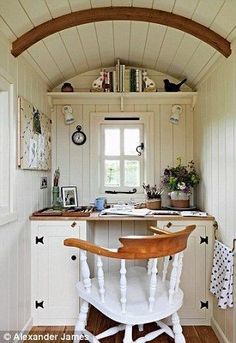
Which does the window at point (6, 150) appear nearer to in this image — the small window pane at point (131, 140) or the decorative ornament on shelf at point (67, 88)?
the decorative ornament on shelf at point (67, 88)

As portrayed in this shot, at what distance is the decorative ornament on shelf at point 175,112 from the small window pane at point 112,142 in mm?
559

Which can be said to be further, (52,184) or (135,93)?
(52,184)

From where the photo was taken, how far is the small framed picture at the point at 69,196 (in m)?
2.91

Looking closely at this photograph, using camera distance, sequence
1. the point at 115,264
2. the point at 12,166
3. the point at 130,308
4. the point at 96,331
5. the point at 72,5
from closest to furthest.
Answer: the point at 130,308 < the point at 72,5 < the point at 12,166 < the point at 96,331 < the point at 115,264

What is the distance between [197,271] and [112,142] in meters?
1.46

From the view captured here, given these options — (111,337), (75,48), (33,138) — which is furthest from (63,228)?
(75,48)

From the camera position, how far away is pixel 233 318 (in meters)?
1.98

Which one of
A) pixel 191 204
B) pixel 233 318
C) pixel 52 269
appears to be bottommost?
pixel 233 318

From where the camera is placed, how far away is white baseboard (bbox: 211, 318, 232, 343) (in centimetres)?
214

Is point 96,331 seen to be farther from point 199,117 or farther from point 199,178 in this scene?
point 199,117

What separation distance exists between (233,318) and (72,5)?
221cm

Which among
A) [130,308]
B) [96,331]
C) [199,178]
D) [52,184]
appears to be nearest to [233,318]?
[130,308]

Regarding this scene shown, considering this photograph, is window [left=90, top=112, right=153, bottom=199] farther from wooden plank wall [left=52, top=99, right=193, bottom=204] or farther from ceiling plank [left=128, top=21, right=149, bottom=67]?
ceiling plank [left=128, top=21, right=149, bottom=67]

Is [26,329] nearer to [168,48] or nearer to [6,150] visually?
[6,150]
